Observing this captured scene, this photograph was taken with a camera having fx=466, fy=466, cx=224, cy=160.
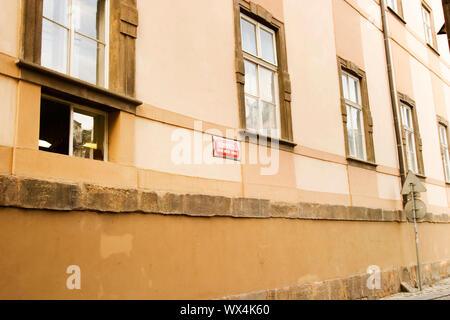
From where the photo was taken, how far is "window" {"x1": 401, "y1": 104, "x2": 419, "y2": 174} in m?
12.6

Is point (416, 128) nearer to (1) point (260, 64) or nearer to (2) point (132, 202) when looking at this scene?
(1) point (260, 64)

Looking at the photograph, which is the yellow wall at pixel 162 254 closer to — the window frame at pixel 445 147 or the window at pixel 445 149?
the window frame at pixel 445 147

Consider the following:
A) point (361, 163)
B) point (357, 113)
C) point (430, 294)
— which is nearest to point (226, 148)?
point (361, 163)

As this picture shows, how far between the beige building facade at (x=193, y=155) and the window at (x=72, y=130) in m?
0.01

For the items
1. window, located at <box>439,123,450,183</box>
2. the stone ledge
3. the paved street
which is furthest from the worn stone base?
window, located at <box>439,123,450,183</box>

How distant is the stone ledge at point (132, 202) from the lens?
13.4ft

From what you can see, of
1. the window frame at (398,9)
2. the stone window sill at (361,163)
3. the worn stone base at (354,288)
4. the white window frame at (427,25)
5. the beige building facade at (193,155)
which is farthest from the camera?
the white window frame at (427,25)

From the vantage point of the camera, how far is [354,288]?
8602 mm

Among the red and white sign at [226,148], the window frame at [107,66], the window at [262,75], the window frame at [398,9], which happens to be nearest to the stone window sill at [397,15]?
the window frame at [398,9]

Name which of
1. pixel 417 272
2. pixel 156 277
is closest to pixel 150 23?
pixel 156 277

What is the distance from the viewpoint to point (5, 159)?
13.5 ft

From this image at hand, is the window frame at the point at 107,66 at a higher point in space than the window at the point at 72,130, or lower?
higher

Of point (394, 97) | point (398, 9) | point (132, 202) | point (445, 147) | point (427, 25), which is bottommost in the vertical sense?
point (132, 202)

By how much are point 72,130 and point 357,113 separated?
24.0ft
